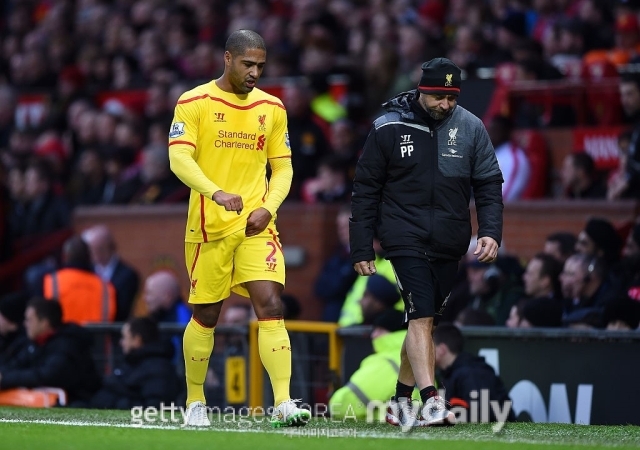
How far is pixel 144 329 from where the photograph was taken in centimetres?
1128

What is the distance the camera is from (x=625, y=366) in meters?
9.84

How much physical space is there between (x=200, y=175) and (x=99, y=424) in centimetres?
164

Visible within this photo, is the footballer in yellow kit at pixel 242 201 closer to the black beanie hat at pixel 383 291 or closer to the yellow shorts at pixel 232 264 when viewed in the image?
the yellow shorts at pixel 232 264

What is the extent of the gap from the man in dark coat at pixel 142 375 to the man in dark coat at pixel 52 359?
10.5 inches

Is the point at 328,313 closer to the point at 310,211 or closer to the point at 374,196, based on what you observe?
the point at 310,211

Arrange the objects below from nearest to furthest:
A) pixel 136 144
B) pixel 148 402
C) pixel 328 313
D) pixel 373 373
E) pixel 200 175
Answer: pixel 200 175 → pixel 373 373 → pixel 148 402 → pixel 328 313 → pixel 136 144

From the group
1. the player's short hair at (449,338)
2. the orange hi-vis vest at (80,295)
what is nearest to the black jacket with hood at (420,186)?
the player's short hair at (449,338)

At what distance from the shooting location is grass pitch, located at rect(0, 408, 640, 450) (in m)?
7.11

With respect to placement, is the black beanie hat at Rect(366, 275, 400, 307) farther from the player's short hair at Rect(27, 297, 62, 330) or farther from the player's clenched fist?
the player's clenched fist

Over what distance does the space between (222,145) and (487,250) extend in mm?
1695

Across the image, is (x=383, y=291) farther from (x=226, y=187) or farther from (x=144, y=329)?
(x=226, y=187)

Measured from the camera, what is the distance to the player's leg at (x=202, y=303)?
27.5ft

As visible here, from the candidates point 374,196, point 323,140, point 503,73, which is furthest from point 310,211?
point 374,196

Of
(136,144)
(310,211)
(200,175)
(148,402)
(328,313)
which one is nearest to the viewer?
(200,175)
